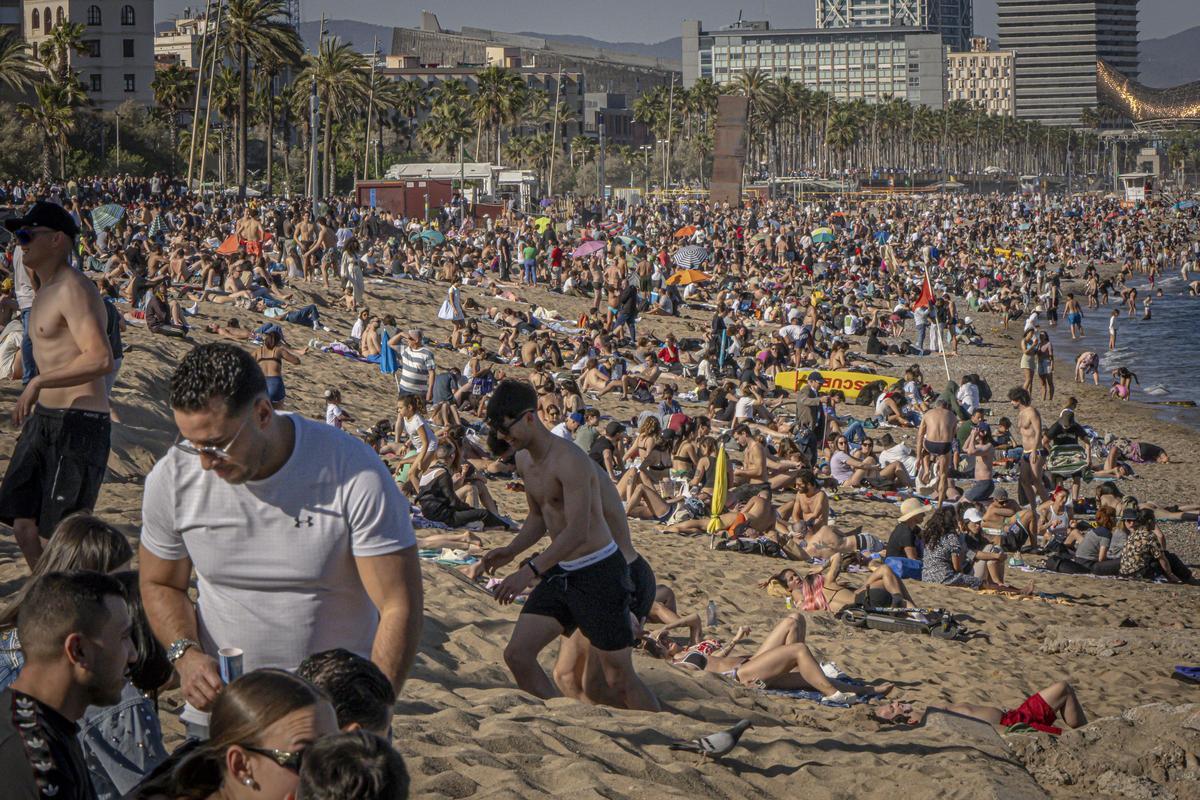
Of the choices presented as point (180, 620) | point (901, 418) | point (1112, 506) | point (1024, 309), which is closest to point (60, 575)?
point (180, 620)

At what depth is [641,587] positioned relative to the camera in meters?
5.61

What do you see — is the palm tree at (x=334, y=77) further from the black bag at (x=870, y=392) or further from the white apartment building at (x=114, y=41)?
the black bag at (x=870, y=392)

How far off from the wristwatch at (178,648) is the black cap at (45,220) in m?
2.04

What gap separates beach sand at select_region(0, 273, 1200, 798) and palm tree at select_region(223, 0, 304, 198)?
33373 millimetres

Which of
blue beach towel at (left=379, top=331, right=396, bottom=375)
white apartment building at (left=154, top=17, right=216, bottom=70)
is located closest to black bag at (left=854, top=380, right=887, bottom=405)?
blue beach towel at (left=379, top=331, right=396, bottom=375)

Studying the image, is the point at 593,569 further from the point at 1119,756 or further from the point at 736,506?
the point at 736,506

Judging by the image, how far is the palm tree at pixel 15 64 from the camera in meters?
52.4

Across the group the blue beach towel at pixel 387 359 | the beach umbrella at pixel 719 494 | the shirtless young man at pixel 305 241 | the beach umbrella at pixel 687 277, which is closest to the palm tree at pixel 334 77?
the beach umbrella at pixel 687 277

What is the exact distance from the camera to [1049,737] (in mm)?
6836

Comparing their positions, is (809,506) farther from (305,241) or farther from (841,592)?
(305,241)

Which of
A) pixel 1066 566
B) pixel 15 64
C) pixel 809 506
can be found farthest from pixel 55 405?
pixel 15 64

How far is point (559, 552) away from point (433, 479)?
241 inches

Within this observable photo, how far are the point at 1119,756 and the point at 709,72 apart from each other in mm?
198220

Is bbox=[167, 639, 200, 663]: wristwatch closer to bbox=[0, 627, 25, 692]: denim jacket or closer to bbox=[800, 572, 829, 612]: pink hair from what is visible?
bbox=[0, 627, 25, 692]: denim jacket
